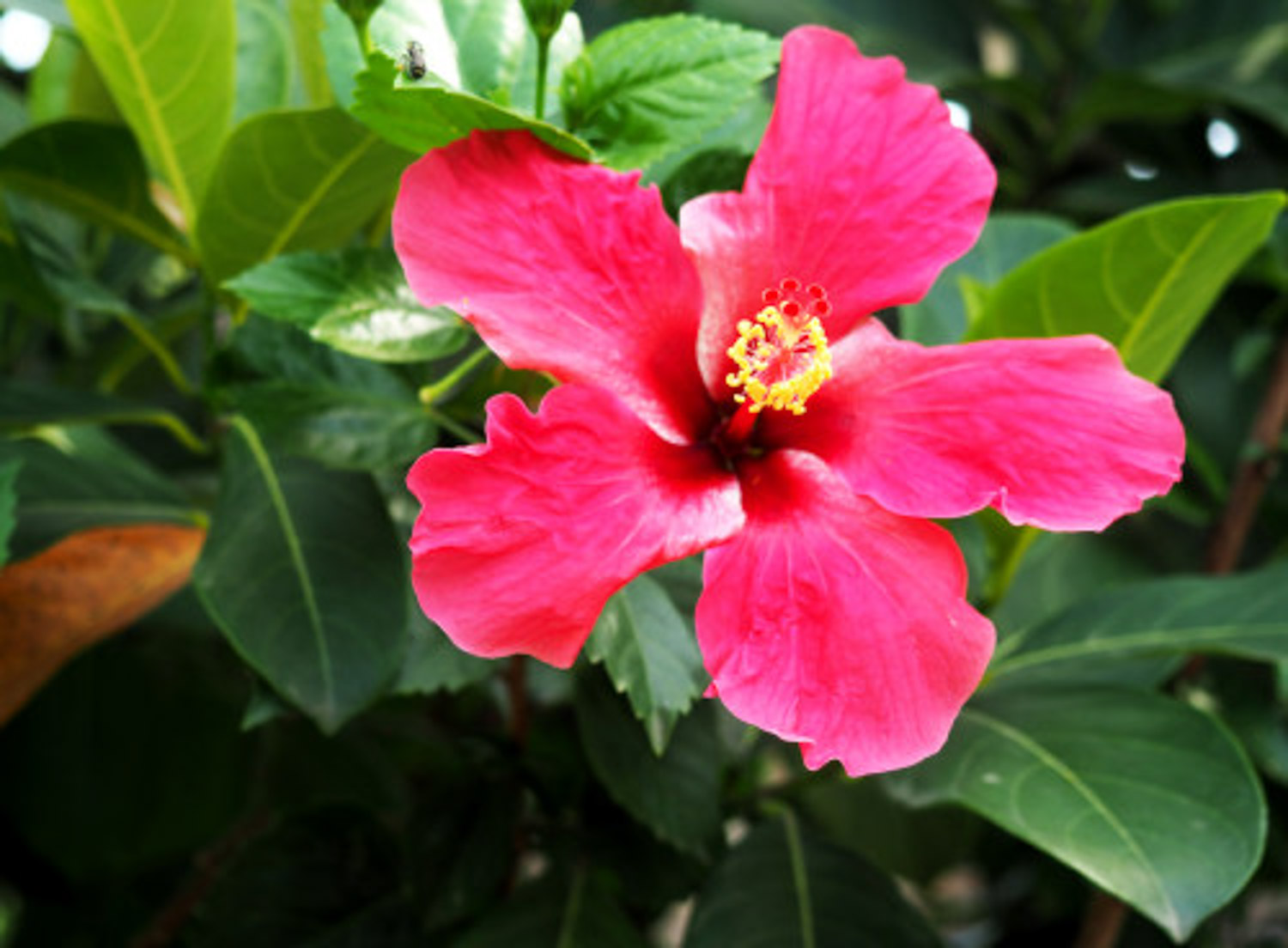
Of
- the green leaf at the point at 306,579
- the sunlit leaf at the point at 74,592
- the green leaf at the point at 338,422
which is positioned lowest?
the sunlit leaf at the point at 74,592

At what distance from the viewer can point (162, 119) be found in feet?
3.51

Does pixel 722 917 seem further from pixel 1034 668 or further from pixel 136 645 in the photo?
pixel 136 645

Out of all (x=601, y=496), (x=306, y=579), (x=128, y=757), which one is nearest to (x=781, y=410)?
(x=601, y=496)

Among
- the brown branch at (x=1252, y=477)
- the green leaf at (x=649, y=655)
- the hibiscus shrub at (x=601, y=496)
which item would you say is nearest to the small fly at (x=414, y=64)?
the hibiscus shrub at (x=601, y=496)

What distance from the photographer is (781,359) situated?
0.75m

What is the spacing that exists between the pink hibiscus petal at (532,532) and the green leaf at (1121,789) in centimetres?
36

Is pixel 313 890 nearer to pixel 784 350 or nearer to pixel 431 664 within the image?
pixel 431 664

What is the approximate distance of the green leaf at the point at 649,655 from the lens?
801 millimetres

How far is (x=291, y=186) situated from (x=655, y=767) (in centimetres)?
49

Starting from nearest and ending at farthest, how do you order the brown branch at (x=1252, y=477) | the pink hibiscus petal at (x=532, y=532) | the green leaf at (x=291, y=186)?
the pink hibiscus petal at (x=532, y=532) < the green leaf at (x=291, y=186) < the brown branch at (x=1252, y=477)

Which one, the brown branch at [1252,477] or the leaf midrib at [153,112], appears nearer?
the leaf midrib at [153,112]

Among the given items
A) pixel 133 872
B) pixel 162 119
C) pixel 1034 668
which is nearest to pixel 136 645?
pixel 133 872

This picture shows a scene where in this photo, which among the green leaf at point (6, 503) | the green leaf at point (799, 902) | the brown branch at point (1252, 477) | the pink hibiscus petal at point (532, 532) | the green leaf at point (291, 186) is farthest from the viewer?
the brown branch at point (1252, 477)

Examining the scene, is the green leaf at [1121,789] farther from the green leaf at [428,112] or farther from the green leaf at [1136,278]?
the green leaf at [428,112]
